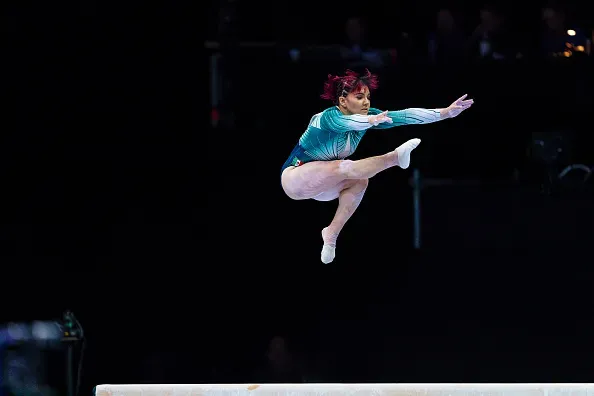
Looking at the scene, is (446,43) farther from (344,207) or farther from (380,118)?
(380,118)

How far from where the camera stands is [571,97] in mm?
8719

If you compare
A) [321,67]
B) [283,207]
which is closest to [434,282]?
[283,207]

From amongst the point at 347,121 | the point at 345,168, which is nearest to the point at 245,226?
the point at 345,168

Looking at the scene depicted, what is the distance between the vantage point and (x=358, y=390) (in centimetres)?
647

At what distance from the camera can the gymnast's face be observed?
598 cm

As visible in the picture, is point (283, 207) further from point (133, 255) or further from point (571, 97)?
point (571, 97)

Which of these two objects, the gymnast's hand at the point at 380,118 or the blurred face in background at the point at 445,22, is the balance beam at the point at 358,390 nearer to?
the gymnast's hand at the point at 380,118

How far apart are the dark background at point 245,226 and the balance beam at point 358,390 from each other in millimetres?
2654

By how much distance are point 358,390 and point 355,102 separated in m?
1.71

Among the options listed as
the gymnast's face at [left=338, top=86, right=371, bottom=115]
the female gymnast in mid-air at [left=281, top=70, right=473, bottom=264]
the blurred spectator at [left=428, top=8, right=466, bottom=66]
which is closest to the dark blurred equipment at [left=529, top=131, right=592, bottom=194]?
the blurred spectator at [left=428, top=8, right=466, bottom=66]

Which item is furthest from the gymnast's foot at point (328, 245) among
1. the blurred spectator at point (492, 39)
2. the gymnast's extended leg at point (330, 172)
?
the blurred spectator at point (492, 39)

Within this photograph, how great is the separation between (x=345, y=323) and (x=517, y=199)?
174cm

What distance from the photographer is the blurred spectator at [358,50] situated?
8648 mm

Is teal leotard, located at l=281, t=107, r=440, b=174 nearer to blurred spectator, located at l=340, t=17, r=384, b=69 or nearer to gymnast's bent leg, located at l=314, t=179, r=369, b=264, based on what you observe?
gymnast's bent leg, located at l=314, t=179, r=369, b=264
